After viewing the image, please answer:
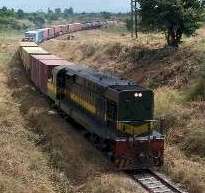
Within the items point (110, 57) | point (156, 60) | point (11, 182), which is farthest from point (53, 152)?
point (110, 57)

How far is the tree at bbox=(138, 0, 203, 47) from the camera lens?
120 ft

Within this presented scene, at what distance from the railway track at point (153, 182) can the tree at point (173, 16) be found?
19439mm

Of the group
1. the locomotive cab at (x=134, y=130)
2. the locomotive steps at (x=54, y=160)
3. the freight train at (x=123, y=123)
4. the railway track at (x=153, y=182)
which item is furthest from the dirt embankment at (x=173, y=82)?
the freight train at (x=123, y=123)

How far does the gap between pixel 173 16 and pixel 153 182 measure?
69.1ft

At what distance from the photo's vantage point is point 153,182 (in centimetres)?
1805

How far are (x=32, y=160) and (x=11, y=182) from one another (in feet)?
12.8

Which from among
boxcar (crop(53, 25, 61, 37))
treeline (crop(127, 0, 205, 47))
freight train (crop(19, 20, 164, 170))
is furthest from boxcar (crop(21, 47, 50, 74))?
boxcar (crop(53, 25, 61, 37))

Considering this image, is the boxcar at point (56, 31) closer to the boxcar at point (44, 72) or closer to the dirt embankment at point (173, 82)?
the dirt embankment at point (173, 82)

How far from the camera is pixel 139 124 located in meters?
19.9

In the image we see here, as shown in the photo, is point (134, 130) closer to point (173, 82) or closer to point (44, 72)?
point (173, 82)

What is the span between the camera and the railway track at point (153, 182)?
1720 centimetres

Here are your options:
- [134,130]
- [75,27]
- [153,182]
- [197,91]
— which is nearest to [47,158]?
[134,130]

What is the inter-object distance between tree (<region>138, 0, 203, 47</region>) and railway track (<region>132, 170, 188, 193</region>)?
1944 centimetres

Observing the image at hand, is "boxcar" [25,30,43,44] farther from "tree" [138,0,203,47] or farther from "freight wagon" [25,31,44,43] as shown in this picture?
"tree" [138,0,203,47]
